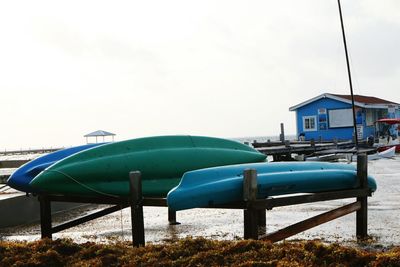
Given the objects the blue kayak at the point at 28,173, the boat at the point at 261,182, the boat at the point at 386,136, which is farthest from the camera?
the boat at the point at 386,136

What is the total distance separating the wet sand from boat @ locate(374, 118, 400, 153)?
22450 millimetres

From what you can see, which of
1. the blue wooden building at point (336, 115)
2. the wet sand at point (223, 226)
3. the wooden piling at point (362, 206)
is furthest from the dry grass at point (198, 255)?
the blue wooden building at point (336, 115)

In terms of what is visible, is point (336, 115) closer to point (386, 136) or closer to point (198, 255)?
point (386, 136)

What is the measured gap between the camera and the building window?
42.8 metres

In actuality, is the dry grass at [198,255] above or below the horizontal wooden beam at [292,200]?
below

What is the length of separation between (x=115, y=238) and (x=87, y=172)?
1403 millimetres

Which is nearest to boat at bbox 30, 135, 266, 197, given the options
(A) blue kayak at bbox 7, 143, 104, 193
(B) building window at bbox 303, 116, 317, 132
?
(A) blue kayak at bbox 7, 143, 104, 193

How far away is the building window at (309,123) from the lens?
4277 cm

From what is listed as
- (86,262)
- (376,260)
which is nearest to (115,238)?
(86,262)

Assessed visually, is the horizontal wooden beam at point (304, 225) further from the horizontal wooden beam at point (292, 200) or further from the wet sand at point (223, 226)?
the wet sand at point (223, 226)

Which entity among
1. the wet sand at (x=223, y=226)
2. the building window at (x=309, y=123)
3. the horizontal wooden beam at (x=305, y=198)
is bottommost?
the wet sand at (x=223, y=226)

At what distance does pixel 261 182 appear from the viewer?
300 inches

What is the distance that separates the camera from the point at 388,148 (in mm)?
33719

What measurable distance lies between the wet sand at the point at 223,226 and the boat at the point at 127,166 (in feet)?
3.26
